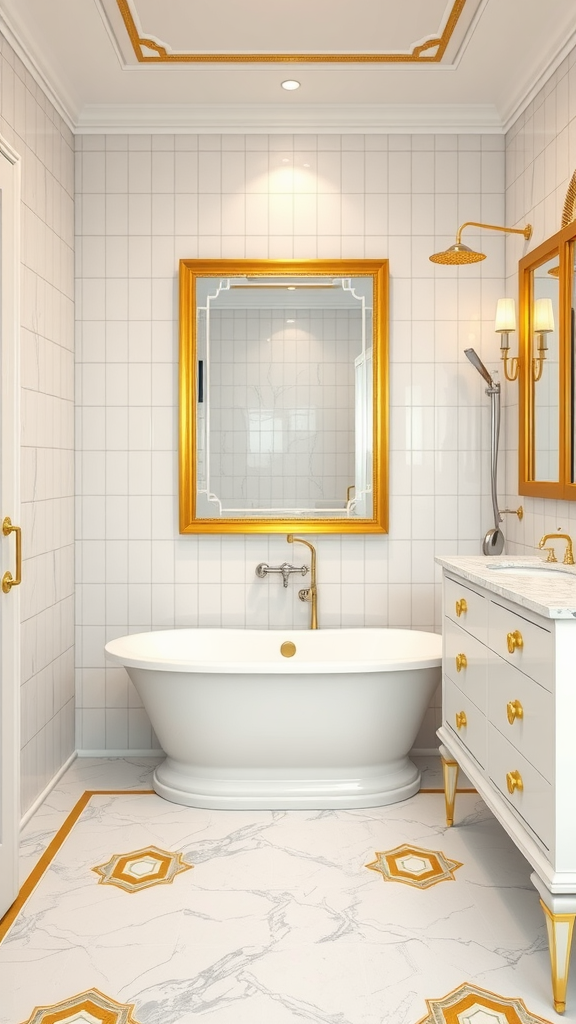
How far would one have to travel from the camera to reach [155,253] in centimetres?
366

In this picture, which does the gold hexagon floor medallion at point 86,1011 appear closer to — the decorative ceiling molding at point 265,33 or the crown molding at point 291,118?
→ the decorative ceiling molding at point 265,33

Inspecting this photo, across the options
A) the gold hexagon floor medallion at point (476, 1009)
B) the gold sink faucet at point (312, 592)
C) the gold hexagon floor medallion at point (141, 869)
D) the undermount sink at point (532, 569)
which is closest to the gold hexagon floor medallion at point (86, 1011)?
the gold hexagon floor medallion at point (141, 869)

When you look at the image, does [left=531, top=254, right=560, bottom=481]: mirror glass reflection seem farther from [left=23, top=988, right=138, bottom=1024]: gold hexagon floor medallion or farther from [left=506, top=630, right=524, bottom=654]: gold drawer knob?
[left=23, top=988, right=138, bottom=1024]: gold hexagon floor medallion

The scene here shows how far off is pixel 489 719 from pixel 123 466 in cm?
209

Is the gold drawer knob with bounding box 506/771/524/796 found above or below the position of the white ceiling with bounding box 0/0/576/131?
below

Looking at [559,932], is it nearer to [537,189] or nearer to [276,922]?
[276,922]

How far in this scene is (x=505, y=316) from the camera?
3287 millimetres

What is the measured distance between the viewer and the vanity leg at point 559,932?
178 cm

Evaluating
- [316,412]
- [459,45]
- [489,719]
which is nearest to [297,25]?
[459,45]

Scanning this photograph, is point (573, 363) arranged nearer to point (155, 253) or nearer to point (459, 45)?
point (459, 45)

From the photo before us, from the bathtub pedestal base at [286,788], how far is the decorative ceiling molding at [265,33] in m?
2.77

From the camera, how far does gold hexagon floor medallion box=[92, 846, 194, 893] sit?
246 cm

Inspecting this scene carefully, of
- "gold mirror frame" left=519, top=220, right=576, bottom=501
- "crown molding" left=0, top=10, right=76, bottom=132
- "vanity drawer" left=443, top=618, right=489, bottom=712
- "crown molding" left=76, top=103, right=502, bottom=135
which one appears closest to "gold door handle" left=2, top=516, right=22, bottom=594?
"vanity drawer" left=443, top=618, right=489, bottom=712

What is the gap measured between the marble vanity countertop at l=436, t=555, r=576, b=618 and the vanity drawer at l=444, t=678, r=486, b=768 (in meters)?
0.40
